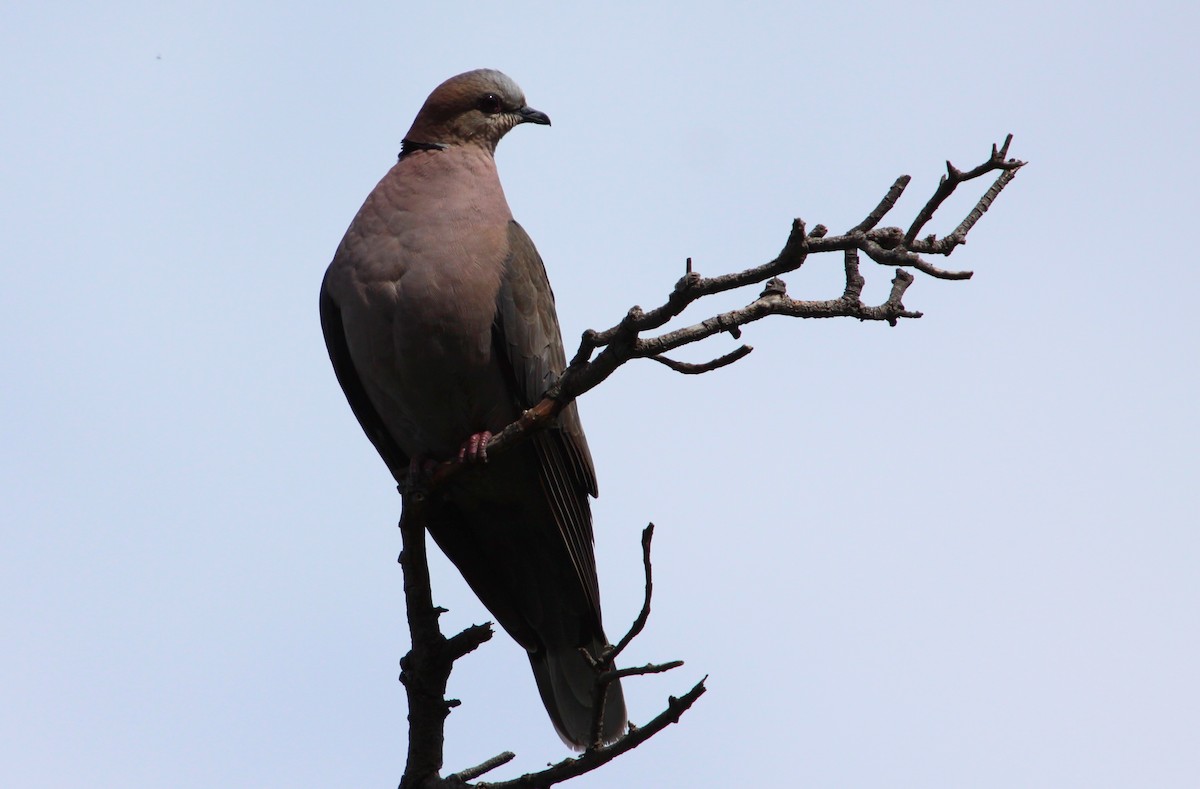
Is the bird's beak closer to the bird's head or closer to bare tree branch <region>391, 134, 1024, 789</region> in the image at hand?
the bird's head

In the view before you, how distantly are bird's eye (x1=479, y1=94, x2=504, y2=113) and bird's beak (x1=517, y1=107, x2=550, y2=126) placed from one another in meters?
0.15

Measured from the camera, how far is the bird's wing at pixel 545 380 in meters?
4.61

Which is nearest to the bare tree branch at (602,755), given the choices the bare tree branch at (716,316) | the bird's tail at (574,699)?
the bare tree branch at (716,316)

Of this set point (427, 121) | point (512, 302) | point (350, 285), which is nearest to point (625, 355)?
point (512, 302)

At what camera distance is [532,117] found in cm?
563

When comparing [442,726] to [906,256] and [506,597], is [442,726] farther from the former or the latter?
[906,256]

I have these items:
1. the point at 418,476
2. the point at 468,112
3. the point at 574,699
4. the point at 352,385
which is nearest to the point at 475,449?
the point at 418,476

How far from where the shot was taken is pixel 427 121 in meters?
5.30

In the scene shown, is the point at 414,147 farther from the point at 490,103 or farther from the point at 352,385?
the point at 352,385

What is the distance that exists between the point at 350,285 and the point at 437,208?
0.43 m

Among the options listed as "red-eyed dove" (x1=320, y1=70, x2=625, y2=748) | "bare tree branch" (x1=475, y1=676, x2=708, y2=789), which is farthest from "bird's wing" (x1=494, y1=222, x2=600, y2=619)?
"bare tree branch" (x1=475, y1=676, x2=708, y2=789)

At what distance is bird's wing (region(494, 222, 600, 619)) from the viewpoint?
15.1 ft

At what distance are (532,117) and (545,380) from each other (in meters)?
1.49

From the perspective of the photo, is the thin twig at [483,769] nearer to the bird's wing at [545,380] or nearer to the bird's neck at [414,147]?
the bird's wing at [545,380]
